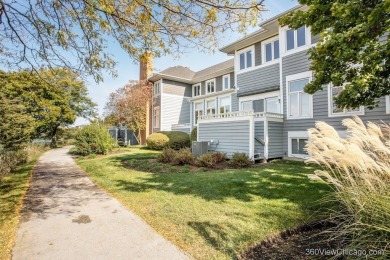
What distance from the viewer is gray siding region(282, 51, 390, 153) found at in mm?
8367

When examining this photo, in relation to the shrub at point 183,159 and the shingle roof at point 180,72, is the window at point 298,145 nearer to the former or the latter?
the shrub at point 183,159

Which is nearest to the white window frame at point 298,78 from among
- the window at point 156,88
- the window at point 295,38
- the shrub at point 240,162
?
the window at point 295,38

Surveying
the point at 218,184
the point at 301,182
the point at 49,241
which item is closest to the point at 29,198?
the point at 49,241

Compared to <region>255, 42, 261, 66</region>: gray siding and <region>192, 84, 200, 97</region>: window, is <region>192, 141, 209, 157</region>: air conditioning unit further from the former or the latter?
<region>192, 84, 200, 97</region>: window

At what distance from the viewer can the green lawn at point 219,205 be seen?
3047 mm

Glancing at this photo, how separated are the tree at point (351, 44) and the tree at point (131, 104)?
59.2ft

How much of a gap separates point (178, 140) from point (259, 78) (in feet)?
25.6

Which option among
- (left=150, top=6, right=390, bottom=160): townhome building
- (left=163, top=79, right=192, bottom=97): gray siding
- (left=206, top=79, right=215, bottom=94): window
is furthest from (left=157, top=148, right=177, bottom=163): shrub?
(left=163, top=79, right=192, bottom=97): gray siding

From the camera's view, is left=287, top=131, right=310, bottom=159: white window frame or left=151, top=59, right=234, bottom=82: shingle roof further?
left=151, top=59, right=234, bottom=82: shingle roof

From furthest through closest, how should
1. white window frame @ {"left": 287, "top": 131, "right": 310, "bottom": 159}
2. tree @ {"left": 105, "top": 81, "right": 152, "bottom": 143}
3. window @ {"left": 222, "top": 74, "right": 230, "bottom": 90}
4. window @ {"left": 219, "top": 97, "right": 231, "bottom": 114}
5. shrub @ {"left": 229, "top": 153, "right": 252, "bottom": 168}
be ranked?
tree @ {"left": 105, "top": 81, "right": 152, "bottom": 143} → window @ {"left": 222, "top": 74, "right": 230, "bottom": 90} → window @ {"left": 219, "top": 97, "right": 231, "bottom": 114} → white window frame @ {"left": 287, "top": 131, "right": 310, "bottom": 159} → shrub @ {"left": 229, "top": 153, "right": 252, "bottom": 168}

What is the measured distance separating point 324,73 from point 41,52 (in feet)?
22.2

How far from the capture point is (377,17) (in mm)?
3670

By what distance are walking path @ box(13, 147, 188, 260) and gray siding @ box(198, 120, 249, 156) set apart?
7.07 metres

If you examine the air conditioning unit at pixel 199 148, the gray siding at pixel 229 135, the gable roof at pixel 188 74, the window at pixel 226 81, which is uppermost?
the gable roof at pixel 188 74
